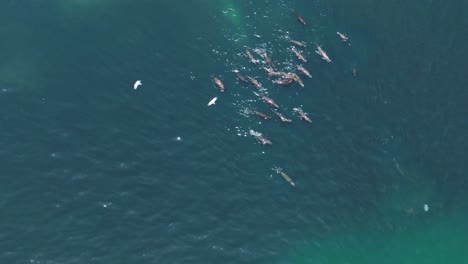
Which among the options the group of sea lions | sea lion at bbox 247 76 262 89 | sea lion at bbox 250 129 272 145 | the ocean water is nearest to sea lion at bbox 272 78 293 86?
the group of sea lions

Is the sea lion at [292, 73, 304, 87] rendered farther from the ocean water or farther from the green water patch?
the green water patch

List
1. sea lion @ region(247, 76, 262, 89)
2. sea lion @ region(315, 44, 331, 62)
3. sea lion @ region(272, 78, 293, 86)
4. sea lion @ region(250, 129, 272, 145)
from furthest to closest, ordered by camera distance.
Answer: sea lion @ region(315, 44, 331, 62) → sea lion @ region(272, 78, 293, 86) → sea lion @ region(247, 76, 262, 89) → sea lion @ region(250, 129, 272, 145)

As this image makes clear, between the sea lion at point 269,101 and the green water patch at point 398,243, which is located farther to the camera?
the sea lion at point 269,101

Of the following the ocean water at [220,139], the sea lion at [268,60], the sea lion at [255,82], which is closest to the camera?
the ocean water at [220,139]

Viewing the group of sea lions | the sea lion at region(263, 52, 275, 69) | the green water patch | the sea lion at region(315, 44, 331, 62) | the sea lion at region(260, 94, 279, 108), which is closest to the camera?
the green water patch

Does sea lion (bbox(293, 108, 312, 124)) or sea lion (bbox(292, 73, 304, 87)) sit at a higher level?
sea lion (bbox(292, 73, 304, 87))

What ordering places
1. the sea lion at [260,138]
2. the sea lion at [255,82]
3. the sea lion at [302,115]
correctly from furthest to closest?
the sea lion at [255,82], the sea lion at [302,115], the sea lion at [260,138]

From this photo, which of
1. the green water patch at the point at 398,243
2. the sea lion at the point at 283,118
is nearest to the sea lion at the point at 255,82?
the sea lion at the point at 283,118

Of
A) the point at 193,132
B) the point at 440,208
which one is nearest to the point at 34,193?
the point at 193,132

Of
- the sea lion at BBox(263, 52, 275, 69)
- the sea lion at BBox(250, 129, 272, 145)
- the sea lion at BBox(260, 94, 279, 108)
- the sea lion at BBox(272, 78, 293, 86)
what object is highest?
the sea lion at BBox(263, 52, 275, 69)

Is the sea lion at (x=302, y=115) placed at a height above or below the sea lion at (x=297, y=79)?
below

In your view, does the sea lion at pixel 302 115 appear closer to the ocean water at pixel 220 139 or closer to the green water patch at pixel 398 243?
the ocean water at pixel 220 139
